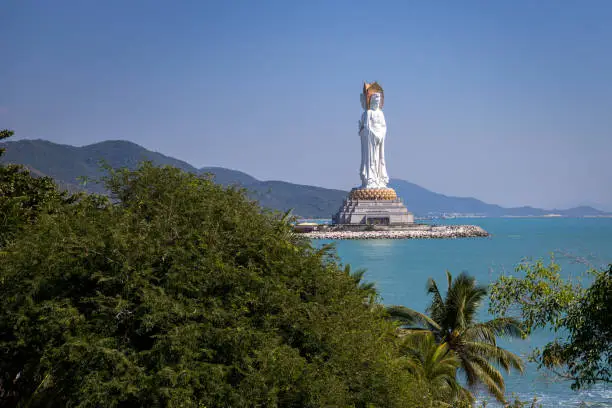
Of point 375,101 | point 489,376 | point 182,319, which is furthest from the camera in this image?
point 375,101

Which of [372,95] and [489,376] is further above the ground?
[372,95]

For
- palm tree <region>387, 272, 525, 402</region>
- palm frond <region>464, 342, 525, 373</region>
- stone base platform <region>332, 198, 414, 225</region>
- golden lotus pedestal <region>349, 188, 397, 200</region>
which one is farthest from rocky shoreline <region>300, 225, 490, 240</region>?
palm frond <region>464, 342, 525, 373</region>

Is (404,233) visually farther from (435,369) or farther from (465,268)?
(435,369)

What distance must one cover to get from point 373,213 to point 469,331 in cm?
7233

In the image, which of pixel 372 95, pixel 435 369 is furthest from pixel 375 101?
pixel 435 369

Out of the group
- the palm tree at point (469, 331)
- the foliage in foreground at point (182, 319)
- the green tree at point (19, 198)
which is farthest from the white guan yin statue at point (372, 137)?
the foliage in foreground at point (182, 319)

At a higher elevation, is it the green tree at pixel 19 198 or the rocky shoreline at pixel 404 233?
the green tree at pixel 19 198

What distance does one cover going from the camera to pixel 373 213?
87.1m

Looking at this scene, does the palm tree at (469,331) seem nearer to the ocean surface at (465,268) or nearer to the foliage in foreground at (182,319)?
the ocean surface at (465,268)

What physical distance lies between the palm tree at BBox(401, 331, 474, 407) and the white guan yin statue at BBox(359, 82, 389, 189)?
73145 millimetres

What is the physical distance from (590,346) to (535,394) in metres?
11.6

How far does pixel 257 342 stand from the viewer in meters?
8.83

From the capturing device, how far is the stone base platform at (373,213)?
86.9 meters

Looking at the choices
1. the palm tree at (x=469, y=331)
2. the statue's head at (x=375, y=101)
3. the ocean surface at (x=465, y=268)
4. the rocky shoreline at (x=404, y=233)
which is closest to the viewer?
the palm tree at (x=469, y=331)
